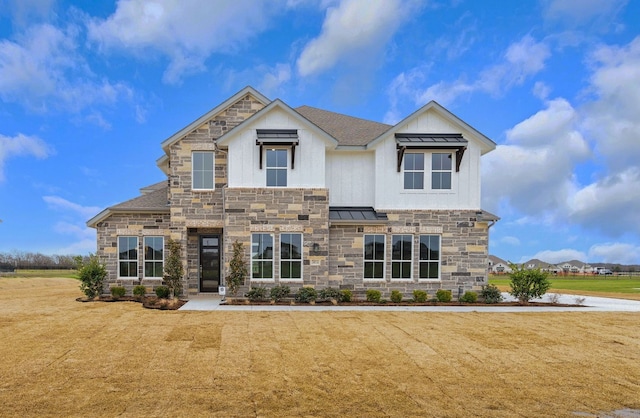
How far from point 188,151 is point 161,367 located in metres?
11.8

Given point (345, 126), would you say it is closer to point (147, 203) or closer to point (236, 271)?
point (236, 271)

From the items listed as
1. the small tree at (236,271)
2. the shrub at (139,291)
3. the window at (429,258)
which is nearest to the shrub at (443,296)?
the window at (429,258)

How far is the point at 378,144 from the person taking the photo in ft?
59.7

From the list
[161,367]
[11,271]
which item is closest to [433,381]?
[161,367]

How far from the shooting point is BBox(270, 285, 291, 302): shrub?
16491 mm

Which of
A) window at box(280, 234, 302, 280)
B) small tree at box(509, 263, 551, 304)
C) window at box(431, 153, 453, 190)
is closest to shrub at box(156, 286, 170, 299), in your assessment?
window at box(280, 234, 302, 280)

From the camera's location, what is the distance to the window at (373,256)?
17828 millimetres

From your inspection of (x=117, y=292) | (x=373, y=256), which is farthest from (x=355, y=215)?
(x=117, y=292)

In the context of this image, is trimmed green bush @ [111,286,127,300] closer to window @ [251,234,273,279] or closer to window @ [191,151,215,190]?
window @ [191,151,215,190]

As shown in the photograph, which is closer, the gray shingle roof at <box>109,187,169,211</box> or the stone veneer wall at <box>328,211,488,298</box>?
the stone veneer wall at <box>328,211,488,298</box>

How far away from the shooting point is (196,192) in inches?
706

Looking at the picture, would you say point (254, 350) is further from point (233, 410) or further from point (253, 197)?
point (253, 197)

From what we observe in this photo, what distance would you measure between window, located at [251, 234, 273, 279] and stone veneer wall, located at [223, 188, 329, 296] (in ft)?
0.72

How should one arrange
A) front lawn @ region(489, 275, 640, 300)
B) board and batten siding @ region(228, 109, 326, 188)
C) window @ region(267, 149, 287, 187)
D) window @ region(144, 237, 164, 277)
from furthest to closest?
front lawn @ region(489, 275, 640, 300) → window @ region(144, 237, 164, 277) → window @ region(267, 149, 287, 187) → board and batten siding @ region(228, 109, 326, 188)
